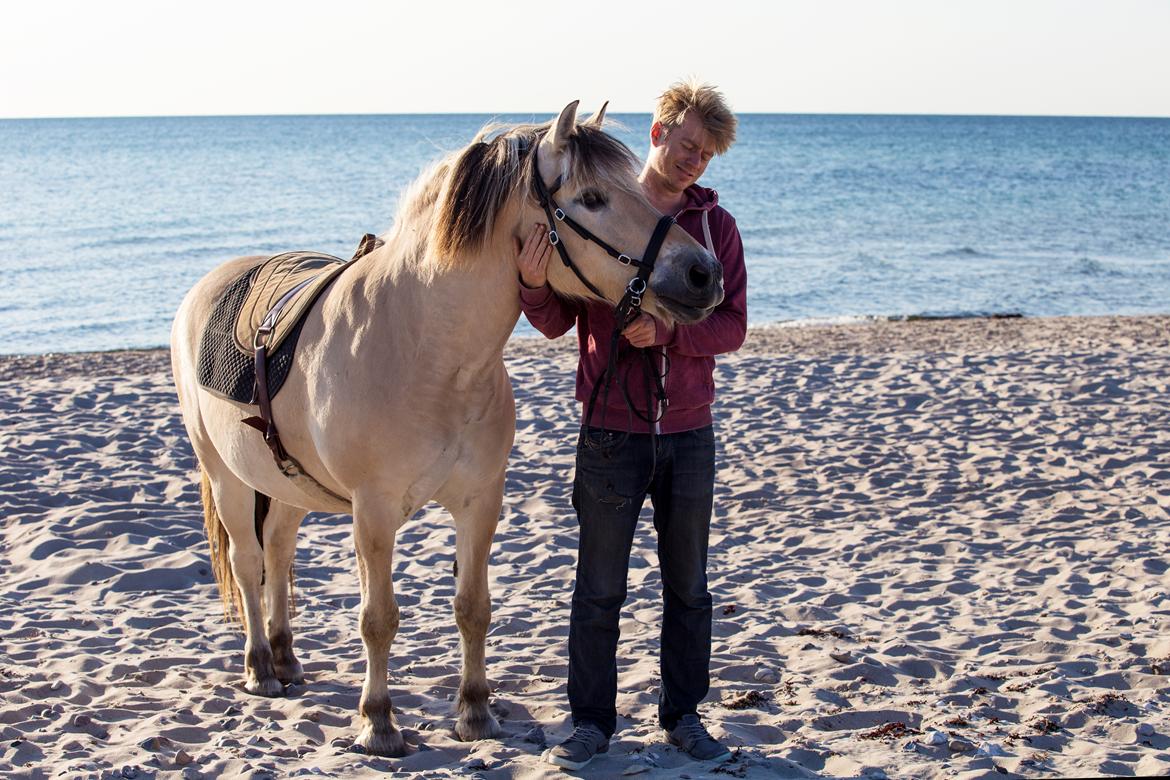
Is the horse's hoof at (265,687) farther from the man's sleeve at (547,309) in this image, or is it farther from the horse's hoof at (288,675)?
the man's sleeve at (547,309)

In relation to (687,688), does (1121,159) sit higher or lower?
higher

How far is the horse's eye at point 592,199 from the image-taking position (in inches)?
108

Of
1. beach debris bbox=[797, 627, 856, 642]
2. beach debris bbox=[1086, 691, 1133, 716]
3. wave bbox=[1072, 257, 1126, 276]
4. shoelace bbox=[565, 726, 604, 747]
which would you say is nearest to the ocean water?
wave bbox=[1072, 257, 1126, 276]

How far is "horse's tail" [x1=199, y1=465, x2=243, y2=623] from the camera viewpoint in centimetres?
426

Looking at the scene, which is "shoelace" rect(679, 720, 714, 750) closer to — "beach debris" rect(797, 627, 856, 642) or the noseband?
"beach debris" rect(797, 627, 856, 642)

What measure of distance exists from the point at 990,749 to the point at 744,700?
0.82 metres

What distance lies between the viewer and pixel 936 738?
129 inches

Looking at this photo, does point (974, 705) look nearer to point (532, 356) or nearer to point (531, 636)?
point (531, 636)

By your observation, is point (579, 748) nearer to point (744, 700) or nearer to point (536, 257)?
point (744, 700)

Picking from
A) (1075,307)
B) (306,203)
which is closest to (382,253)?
(1075,307)

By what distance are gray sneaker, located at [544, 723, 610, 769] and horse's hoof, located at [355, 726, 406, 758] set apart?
47 cm

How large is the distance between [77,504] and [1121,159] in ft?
199

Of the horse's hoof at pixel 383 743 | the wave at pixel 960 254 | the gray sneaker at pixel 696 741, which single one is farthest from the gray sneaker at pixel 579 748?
the wave at pixel 960 254

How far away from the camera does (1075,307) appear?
16.2 meters
